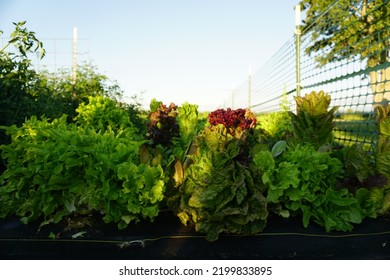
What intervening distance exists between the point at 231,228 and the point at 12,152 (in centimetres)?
181

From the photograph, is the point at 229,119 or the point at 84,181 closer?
the point at 84,181

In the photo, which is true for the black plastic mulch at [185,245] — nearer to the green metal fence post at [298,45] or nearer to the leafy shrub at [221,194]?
the leafy shrub at [221,194]

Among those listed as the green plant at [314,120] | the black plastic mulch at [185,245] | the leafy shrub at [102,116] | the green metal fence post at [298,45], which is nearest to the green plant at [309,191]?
the black plastic mulch at [185,245]

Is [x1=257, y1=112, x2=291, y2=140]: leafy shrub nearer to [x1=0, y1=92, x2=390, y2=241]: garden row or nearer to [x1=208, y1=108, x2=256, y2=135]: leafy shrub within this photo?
[x1=0, y1=92, x2=390, y2=241]: garden row

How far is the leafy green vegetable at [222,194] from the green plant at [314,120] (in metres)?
1.09

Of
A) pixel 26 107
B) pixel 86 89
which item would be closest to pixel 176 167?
pixel 26 107

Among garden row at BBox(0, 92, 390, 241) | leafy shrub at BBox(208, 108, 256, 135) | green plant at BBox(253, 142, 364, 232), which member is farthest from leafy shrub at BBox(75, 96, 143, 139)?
green plant at BBox(253, 142, 364, 232)

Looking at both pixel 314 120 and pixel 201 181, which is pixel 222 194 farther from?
pixel 314 120

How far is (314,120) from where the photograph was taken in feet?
11.4

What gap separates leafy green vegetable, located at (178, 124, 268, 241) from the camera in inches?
98.7

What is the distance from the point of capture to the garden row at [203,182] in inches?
100

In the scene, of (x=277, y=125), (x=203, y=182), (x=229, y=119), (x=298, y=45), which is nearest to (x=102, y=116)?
(x=229, y=119)

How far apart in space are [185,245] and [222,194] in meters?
0.39

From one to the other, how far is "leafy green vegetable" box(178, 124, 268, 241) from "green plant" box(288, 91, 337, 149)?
109 centimetres
